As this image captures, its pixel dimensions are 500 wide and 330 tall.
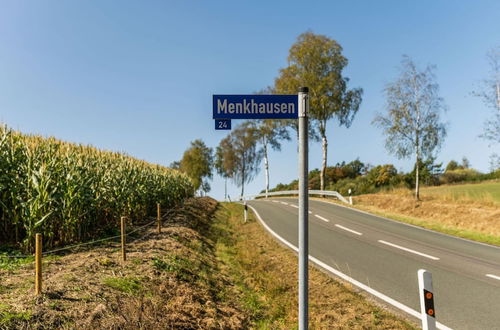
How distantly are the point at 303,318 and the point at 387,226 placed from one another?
12437 millimetres

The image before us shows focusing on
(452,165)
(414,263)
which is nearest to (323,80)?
(414,263)

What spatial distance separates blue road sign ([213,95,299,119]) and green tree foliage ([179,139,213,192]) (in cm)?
4904

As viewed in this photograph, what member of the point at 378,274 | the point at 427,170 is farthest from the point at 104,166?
the point at 427,170

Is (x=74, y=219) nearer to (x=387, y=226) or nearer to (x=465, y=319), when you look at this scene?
(x=465, y=319)

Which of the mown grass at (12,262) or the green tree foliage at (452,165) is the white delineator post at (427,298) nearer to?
the mown grass at (12,262)

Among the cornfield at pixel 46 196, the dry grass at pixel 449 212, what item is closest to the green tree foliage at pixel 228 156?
the dry grass at pixel 449 212

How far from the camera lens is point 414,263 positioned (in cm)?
806

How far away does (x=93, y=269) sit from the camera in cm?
544

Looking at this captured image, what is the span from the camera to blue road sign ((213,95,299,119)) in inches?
131

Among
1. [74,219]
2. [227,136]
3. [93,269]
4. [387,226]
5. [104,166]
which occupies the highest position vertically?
[227,136]

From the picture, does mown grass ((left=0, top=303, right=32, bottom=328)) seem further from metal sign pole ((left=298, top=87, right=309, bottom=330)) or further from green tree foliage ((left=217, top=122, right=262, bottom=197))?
green tree foliage ((left=217, top=122, right=262, bottom=197))

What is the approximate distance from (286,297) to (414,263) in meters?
4.30

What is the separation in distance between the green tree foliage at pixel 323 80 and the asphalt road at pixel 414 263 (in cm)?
1750

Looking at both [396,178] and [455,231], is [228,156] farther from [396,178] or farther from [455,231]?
[455,231]
